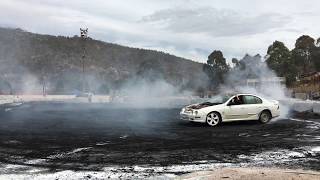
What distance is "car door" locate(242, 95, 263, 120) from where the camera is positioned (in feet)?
60.5

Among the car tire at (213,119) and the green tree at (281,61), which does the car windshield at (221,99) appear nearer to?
the car tire at (213,119)

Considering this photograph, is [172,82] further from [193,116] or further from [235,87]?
[193,116]

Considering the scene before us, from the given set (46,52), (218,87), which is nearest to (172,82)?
(218,87)

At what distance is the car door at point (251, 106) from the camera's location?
1844cm

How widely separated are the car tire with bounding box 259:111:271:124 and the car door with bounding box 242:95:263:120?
21cm

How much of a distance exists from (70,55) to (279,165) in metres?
112

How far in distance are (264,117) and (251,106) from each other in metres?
0.82

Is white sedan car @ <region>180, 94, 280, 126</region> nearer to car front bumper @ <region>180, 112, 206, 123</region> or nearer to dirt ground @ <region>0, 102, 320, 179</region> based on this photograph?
car front bumper @ <region>180, 112, 206, 123</region>

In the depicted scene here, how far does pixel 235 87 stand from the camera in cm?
3158

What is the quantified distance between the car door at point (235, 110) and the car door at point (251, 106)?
0.45 ft

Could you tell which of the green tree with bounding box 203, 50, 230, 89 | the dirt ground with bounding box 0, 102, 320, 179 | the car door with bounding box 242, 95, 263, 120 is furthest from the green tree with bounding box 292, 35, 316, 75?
the dirt ground with bounding box 0, 102, 320, 179

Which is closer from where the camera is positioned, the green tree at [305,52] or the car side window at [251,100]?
the car side window at [251,100]

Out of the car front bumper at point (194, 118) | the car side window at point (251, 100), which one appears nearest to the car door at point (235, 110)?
the car side window at point (251, 100)

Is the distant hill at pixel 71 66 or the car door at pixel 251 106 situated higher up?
the distant hill at pixel 71 66
